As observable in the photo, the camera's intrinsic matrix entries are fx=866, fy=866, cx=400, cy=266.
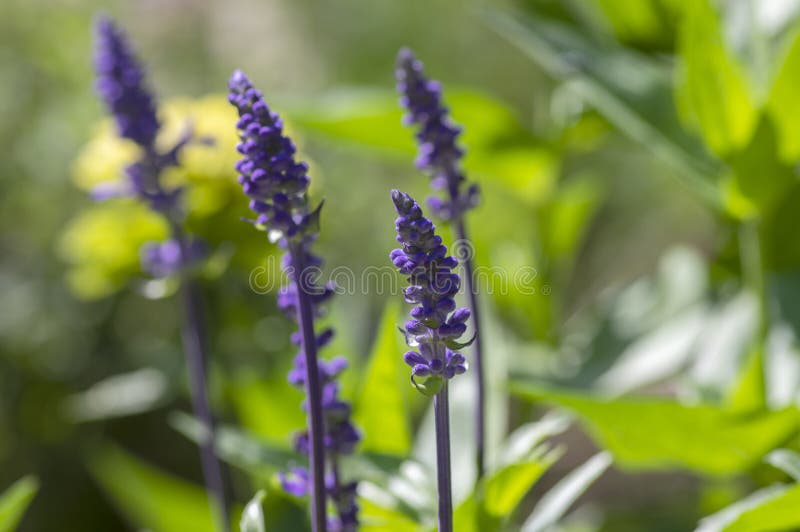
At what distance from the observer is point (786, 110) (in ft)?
2.52

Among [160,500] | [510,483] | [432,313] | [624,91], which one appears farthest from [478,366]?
[160,500]

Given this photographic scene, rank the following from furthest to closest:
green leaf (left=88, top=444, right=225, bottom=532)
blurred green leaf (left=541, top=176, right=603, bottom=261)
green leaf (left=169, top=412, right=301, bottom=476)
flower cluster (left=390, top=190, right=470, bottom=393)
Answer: blurred green leaf (left=541, top=176, right=603, bottom=261) → green leaf (left=88, top=444, right=225, bottom=532) → green leaf (left=169, top=412, right=301, bottom=476) → flower cluster (left=390, top=190, right=470, bottom=393)

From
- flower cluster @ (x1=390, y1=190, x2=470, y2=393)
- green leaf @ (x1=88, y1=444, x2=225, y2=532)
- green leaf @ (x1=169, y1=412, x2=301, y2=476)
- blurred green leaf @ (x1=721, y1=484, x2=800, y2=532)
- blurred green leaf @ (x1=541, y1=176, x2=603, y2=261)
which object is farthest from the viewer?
blurred green leaf @ (x1=541, y1=176, x2=603, y2=261)

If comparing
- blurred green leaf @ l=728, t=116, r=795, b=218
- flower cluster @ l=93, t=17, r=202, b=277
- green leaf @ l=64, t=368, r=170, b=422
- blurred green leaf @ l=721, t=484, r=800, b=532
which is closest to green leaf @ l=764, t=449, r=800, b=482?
blurred green leaf @ l=721, t=484, r=800, b=532

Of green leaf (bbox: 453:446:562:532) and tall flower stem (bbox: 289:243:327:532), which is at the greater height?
tall flower stem (bbox: 289:243:327:532)

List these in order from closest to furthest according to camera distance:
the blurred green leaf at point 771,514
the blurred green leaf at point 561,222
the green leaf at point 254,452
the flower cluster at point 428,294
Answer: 1. the flower cluster at point 428,294
2. the blurred green leaf at point 771,514
3. the green leaf at point 254,452
4. the blurred green leaf at point 561,222

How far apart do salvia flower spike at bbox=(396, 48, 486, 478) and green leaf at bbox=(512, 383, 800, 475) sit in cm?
7

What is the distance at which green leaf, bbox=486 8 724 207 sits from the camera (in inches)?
30.2

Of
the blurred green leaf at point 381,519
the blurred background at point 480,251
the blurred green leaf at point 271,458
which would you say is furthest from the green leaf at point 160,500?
the blurred green leaf at point 381,519

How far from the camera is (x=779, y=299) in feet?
2.95

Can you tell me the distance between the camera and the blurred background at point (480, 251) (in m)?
0.78

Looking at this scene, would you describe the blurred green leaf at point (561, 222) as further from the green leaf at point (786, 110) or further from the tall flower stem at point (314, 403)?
the tall flower stem at point (314, 403)

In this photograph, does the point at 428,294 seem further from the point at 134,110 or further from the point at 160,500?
the point at 160,500

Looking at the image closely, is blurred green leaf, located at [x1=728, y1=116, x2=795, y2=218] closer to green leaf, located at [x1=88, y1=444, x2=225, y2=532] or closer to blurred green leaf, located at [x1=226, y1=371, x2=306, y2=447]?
blurred green leaf, located at [x1=226, y1=371, x2=306, y2=447]
